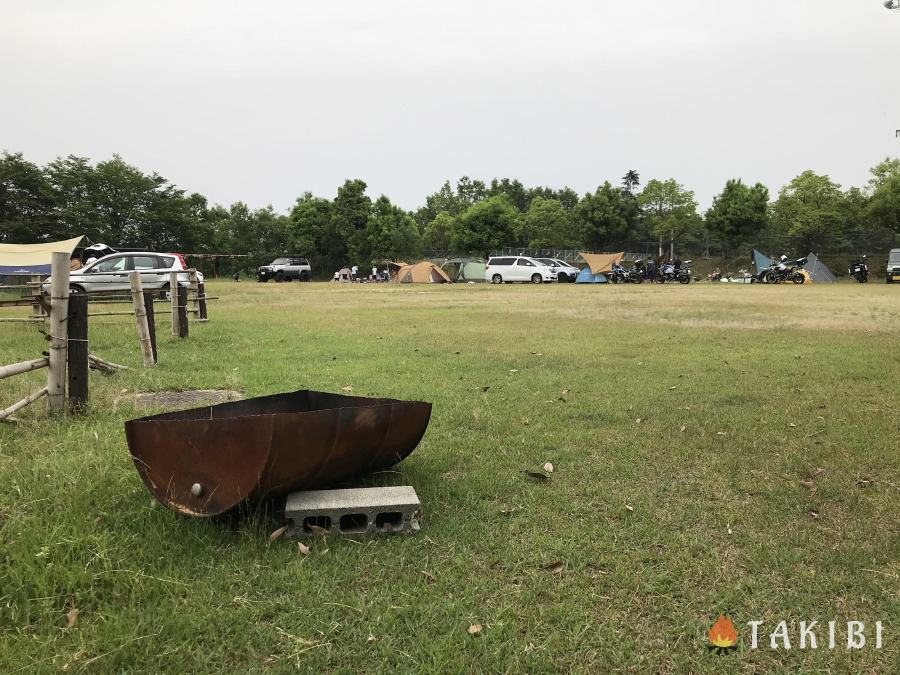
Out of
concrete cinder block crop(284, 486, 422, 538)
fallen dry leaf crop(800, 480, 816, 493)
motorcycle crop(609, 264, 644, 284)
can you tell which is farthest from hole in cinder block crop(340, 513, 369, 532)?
motorcycle crop(609, 264, 644, 284)

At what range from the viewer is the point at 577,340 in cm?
943

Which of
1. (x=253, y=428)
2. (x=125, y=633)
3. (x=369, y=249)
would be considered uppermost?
(x=369, y=249)

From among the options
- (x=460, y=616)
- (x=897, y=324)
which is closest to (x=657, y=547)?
(x=460, y=616)

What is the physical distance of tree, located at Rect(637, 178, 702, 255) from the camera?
168 ft

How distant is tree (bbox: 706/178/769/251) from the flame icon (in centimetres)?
4967

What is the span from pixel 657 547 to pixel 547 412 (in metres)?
2.29

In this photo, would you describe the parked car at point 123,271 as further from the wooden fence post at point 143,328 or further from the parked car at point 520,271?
the parked car at point 520,271

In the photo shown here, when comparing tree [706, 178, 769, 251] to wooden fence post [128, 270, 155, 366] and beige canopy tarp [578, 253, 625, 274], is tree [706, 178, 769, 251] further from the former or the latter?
wooden fence post [128, 270, 155, 366]

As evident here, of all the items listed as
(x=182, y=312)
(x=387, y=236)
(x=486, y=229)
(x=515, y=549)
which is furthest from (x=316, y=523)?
(x=486, y=229)

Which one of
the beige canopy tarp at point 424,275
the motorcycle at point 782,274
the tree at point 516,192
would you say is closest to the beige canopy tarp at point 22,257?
the beige canopy tarp at point 424,275

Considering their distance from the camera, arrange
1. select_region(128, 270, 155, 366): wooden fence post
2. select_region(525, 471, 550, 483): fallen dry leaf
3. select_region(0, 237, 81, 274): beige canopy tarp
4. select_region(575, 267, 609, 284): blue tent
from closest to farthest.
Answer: select_region(525, 471, 550, 483): fallen dry leaf, select_region(128, 270, 155, 366): wooden fence post, select_region(0, 237, 81, 274): beige canopy tarp, select_region(575, 267, 609, 284): blue tent

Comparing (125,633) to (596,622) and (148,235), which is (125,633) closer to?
(596,622)

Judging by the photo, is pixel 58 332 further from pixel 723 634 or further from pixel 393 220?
pixel 393 220

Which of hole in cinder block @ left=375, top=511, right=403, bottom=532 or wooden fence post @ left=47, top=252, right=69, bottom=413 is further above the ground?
wooden fence post @ left=47, top=252, right=69, bottom=413
